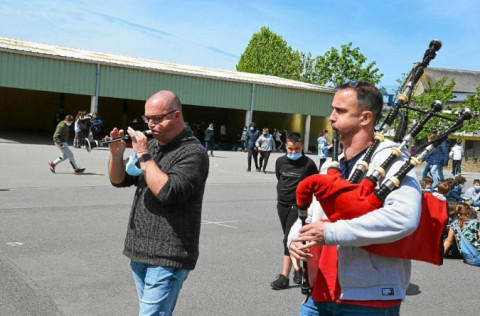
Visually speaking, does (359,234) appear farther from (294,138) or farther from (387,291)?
(294,138)

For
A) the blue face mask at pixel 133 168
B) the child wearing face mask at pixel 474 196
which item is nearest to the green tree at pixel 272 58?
the child wearing face mask at pixel 474 196

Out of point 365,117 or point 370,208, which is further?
point 365,117

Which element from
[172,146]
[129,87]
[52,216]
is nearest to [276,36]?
[129,87]

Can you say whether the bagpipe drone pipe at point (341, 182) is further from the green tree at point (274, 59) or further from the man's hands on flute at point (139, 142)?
the green tree at point (274, 59)

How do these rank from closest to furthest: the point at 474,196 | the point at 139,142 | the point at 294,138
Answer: the point at 139,142 < the point at 294,138 < the point at 474,196

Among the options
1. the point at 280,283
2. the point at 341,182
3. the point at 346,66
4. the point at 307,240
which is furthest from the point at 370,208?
the point at 346,66

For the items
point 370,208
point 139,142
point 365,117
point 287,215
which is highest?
point 365,117

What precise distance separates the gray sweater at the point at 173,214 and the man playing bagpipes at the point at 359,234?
79cm

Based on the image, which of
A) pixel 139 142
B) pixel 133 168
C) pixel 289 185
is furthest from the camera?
pixel 289 185

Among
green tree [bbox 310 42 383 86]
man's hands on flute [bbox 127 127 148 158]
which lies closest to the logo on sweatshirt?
man's hands on flute [bbox 127 127 148 158]

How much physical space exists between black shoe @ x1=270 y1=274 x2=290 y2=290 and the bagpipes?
3.82 metres

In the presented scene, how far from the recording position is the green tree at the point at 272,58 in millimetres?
74938

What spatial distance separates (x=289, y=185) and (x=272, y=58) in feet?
229

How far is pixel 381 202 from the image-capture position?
2.26 metres
